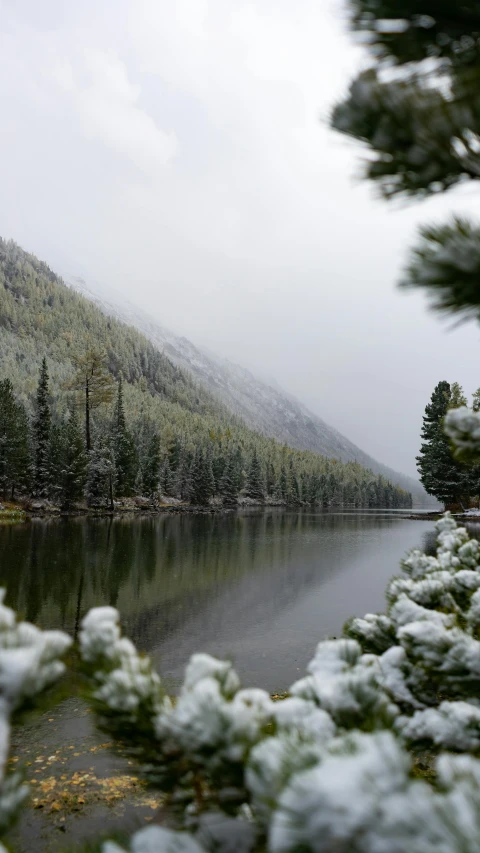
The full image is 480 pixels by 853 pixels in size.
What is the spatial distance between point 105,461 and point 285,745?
5261 centimetres

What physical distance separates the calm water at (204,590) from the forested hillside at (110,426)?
2053 cm

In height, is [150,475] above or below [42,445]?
below

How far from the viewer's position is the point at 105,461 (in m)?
51.5

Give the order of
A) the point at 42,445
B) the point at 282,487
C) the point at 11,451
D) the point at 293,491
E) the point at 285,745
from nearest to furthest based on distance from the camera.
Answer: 1. the point at 285,745
2. the point at 11,451
3. the point at 42,445
4. the point at 282,487
5. the point at 293,491

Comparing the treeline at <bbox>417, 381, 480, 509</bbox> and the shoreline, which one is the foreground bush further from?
the treeline at <bbox>417, 381, 480, 509</bbox>

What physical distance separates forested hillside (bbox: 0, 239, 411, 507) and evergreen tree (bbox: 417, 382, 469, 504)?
112 ft

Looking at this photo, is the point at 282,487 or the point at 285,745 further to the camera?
the point at 282,487

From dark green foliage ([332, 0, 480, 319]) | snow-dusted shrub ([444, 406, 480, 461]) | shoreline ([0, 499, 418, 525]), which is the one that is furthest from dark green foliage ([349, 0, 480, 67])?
shoreline ([0, 499, 418, 525])

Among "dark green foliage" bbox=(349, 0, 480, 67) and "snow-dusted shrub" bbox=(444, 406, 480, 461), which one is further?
"snow-dusted shrub" bbox=(444, 406, 480, 461)

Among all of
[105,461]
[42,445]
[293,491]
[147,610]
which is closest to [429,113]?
[147,610]

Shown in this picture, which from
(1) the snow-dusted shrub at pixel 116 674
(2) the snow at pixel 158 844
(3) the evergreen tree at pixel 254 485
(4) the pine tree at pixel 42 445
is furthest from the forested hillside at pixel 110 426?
(2) the snow at pixel 158 844

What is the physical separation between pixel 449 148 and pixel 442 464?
4961 cm

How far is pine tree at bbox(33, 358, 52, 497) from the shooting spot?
4912 centimetres

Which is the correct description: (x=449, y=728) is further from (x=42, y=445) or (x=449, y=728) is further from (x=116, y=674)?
(x=42, y=445)
